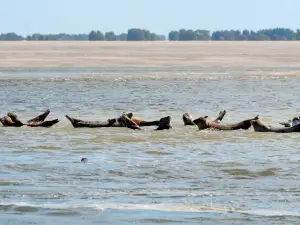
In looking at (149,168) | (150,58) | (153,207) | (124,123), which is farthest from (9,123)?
(150,58)

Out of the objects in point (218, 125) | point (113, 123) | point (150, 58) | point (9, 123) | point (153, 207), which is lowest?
point (150, 58)

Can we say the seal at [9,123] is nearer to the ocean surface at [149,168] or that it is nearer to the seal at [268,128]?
the ocean surface at [149,168]

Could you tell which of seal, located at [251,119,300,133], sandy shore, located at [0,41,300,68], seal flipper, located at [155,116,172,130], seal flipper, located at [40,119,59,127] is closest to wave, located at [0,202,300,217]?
seal, located at [251,119,300,133]

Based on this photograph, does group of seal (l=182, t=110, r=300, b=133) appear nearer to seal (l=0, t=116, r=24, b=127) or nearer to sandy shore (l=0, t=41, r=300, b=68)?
seal (l=0, t=116, r=24, b=127)

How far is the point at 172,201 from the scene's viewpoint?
991cm

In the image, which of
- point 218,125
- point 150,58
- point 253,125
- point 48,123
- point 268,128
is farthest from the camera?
point 150,58

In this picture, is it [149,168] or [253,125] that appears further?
[253,125]

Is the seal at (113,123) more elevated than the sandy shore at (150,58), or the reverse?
the seal at (113,123)

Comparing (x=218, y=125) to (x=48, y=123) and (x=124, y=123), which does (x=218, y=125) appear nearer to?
(x=124, y=123)

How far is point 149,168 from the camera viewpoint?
12.5 m

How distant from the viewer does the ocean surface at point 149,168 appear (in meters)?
9.30

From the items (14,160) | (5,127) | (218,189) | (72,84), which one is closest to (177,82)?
(72,84)

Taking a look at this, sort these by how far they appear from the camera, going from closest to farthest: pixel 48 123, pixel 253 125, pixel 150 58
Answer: pixel 253 125
pixel 48 123
pixel 150 58

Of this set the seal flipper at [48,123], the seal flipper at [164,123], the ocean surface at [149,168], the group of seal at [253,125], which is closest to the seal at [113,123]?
the ocean surface at [149,168]
